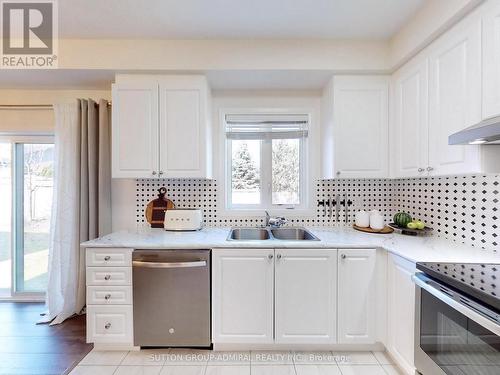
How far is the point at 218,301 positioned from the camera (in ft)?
6.18

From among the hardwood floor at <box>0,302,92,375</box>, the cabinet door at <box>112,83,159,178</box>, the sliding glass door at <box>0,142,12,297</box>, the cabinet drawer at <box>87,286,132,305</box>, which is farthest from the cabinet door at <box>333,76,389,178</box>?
the sliding glass door at <box>0,142,12,297</box>

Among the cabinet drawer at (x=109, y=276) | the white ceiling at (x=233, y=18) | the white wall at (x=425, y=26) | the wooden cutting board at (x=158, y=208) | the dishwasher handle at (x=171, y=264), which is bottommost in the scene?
the cabinet drawer at (x=109, y=276)

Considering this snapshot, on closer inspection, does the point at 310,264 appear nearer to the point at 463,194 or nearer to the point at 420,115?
the point at 463,194

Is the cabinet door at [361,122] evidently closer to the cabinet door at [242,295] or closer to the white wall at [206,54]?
the white wall at [206,54]

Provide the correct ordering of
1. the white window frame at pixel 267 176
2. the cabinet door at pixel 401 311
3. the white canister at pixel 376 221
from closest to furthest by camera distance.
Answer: the cabinet door at pixel 401 311, the white canister at pixel 376 221, the white window frame at pixel 267 176

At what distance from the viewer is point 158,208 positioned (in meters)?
2.48

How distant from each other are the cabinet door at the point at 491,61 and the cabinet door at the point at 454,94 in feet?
0.11

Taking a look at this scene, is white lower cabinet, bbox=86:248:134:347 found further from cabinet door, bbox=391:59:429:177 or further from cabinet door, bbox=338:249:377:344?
cabinet door, bbox=391:59:429:177

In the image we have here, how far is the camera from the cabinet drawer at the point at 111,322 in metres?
1.88

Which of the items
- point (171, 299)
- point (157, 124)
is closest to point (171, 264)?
point (171, 299)

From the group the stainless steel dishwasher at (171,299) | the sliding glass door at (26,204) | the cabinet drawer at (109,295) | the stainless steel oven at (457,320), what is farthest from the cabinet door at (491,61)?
the sliding glass door at (26,204)

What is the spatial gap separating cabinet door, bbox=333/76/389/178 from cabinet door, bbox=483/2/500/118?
87cm

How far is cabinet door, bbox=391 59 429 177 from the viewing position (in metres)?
1.80

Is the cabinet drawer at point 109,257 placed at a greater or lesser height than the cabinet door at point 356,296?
greater
